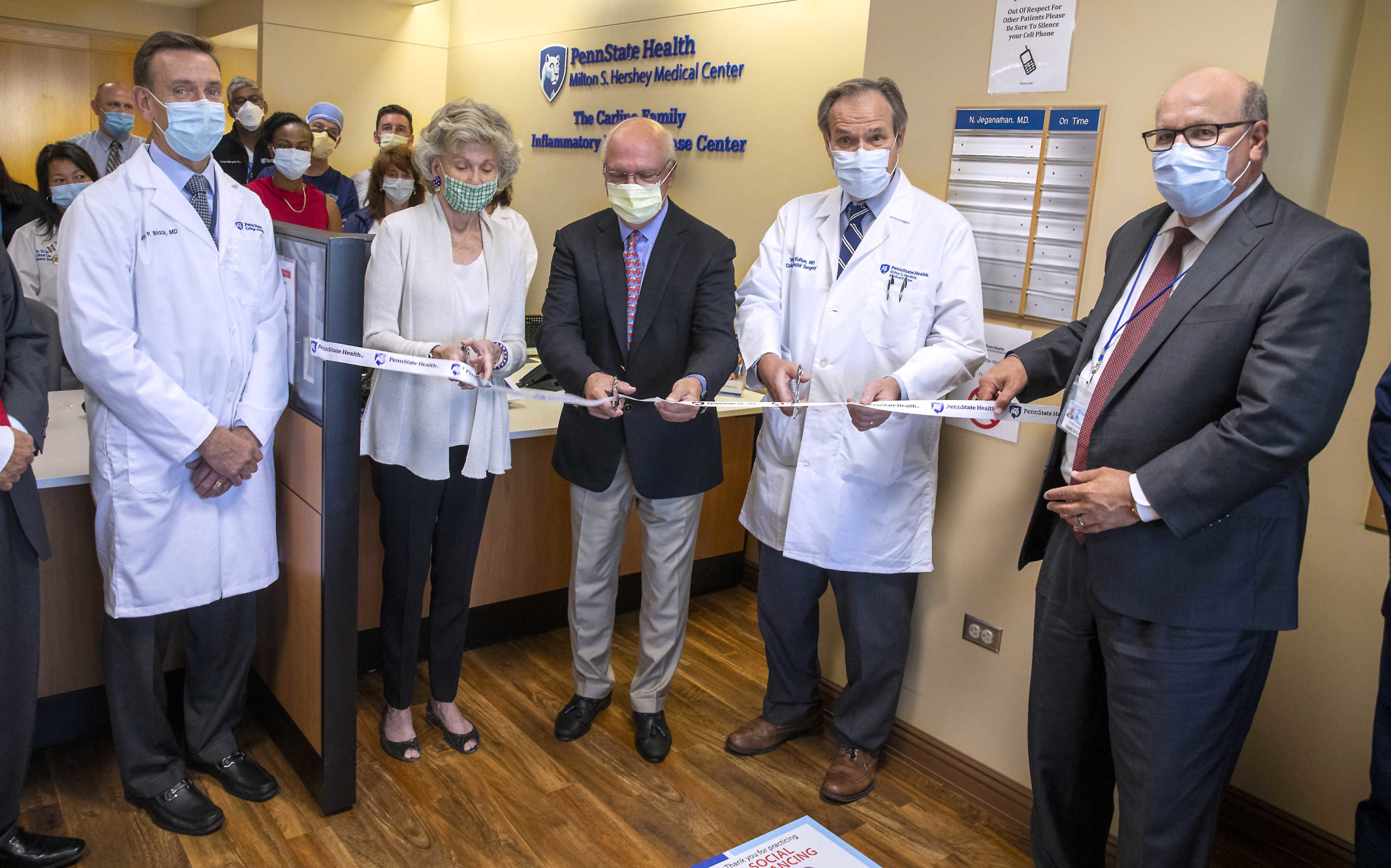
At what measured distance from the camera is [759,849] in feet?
4.06

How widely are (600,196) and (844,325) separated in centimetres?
406

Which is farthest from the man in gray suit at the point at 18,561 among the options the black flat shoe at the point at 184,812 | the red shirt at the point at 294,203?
the red shirt at the point at 294,203

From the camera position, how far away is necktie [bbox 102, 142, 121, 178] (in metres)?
5.31

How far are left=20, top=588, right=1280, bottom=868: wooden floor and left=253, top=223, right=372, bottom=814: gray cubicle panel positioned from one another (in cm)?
17

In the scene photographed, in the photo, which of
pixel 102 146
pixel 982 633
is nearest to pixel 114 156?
pixel 102 146

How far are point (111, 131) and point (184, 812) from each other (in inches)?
171

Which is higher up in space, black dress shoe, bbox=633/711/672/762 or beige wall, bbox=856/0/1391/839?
beige wall, bbox=856/0/1391/839

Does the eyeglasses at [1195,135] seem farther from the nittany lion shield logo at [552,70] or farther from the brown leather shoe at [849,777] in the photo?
the nittany lion shield logo at [552,70]

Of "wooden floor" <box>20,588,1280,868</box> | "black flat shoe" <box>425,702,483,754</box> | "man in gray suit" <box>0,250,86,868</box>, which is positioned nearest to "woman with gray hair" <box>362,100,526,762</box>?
"black flat shoe" <box>425,702,483,754</box>

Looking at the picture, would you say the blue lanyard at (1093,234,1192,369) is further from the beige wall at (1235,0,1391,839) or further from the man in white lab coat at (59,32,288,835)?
the man in white lab coat at (59,32,288,835)

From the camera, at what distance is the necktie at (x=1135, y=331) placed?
6.80 feet

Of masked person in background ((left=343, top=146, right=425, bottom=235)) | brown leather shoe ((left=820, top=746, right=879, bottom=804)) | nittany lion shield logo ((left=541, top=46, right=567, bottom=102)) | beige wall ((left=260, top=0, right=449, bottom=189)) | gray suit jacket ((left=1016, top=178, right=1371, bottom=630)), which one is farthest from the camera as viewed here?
beige wall ((left=260, top=0, right=449, bottom=189))

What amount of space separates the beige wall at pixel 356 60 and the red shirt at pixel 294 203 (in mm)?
3983

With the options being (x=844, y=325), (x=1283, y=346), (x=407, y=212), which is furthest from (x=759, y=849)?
(x=407, y=212)
